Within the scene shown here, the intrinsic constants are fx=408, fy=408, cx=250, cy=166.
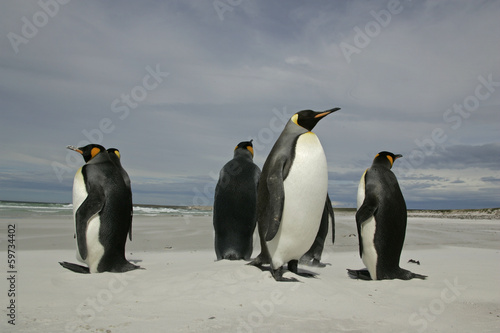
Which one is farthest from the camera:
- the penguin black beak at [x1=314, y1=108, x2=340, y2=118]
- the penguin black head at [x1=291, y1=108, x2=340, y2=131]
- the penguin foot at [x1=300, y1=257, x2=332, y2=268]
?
the penguin foot at [x1=300, y1=257, x2=332, y2=268]

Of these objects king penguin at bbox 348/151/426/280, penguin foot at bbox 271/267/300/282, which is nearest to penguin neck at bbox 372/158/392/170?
king penguin at bbox 348/151/426/280


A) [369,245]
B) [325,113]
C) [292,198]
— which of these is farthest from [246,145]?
[369,245]

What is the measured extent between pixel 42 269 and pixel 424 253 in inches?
297

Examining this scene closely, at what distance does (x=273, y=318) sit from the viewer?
11.4ft

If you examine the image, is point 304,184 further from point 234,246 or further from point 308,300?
point 234,246

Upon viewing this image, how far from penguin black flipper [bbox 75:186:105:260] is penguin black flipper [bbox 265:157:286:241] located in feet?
7.65

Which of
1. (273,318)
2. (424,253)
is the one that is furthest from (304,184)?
(424,253)

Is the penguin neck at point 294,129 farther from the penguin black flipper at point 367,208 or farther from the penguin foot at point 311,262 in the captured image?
the penguin foot at point 311,262

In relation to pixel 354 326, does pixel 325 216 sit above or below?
above

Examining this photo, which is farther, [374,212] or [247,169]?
[247,169]

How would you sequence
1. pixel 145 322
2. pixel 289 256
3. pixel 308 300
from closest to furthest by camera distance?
pixel 145 322 → pixel 308 300 → pixel 289 256

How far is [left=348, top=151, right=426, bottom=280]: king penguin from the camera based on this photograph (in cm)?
Answer: 550

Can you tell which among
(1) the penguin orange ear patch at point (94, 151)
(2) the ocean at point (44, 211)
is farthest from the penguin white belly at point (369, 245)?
(2) the ocean at point (44, 211)

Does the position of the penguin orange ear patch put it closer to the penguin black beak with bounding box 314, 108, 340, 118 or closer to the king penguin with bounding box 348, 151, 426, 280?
the penguin black beak with bounding box 314, 108, 340, 118
